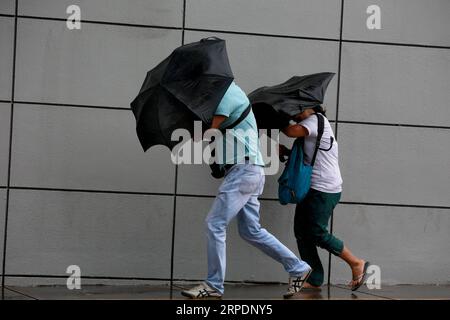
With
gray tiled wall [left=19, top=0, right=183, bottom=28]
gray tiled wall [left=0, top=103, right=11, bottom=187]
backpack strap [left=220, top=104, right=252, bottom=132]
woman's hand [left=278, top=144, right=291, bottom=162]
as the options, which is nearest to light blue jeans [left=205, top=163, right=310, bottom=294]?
backpack strap [left=220, top=104, right=252, bottom=132]

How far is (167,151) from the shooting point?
30.2ft

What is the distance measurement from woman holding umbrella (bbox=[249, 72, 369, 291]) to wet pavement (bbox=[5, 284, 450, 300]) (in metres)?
0.32

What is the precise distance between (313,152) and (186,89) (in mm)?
1505

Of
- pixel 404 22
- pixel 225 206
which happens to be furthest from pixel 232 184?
pixel 404 22

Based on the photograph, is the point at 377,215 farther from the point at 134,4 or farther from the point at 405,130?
the point at 134,4

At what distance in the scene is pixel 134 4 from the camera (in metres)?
9.20

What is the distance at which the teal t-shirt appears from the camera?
7887mm

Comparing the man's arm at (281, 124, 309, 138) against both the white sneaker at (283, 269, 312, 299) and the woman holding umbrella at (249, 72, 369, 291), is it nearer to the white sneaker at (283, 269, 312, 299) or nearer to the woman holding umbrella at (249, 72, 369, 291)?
the woman holding umbrella at (249, 72, 369, 291)

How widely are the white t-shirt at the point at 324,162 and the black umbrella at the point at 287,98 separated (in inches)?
9.3

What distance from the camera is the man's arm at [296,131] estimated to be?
848cm

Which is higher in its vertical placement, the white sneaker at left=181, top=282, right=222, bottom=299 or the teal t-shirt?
the teal t-shirt

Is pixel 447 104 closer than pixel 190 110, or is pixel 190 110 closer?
pixel 190 110
